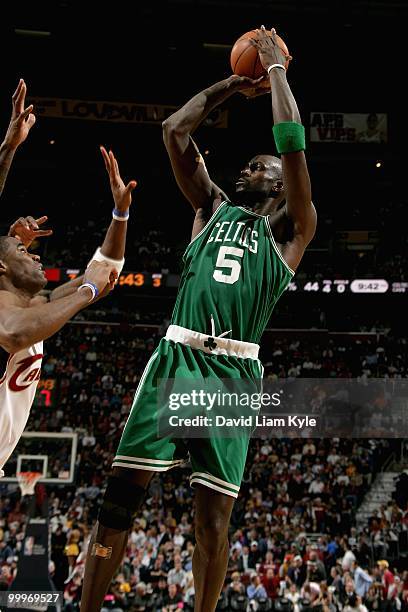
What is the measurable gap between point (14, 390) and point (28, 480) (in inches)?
405

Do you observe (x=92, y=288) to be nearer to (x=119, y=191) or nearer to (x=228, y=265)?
(x=119, y=191)

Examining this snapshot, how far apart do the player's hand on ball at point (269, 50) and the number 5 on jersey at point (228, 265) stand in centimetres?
107

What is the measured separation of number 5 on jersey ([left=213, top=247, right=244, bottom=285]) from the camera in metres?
3.82

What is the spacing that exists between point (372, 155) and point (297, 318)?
22.1 feet

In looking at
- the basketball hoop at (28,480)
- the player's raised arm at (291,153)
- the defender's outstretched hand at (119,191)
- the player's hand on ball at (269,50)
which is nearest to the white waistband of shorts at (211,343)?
the player's raised arm at (291,153)

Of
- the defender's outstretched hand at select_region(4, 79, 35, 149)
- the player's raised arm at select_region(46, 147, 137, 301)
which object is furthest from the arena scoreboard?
the player's raised arm at select_region(46, 147, 137, 301)

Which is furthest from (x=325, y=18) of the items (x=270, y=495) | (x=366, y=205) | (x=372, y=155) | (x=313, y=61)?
(x=270, y=495)

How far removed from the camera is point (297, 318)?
26484mm

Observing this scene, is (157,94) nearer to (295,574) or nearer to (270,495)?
(270,495)

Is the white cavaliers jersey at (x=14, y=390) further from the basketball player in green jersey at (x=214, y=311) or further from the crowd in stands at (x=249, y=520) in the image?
the crowd in stands at (x=249, y=520)

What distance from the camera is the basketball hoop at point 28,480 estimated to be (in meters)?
13.2

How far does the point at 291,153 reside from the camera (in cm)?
383

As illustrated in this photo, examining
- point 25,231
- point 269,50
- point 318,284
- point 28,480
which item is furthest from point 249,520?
point 269,50

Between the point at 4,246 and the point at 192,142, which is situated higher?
the point at 192,142
